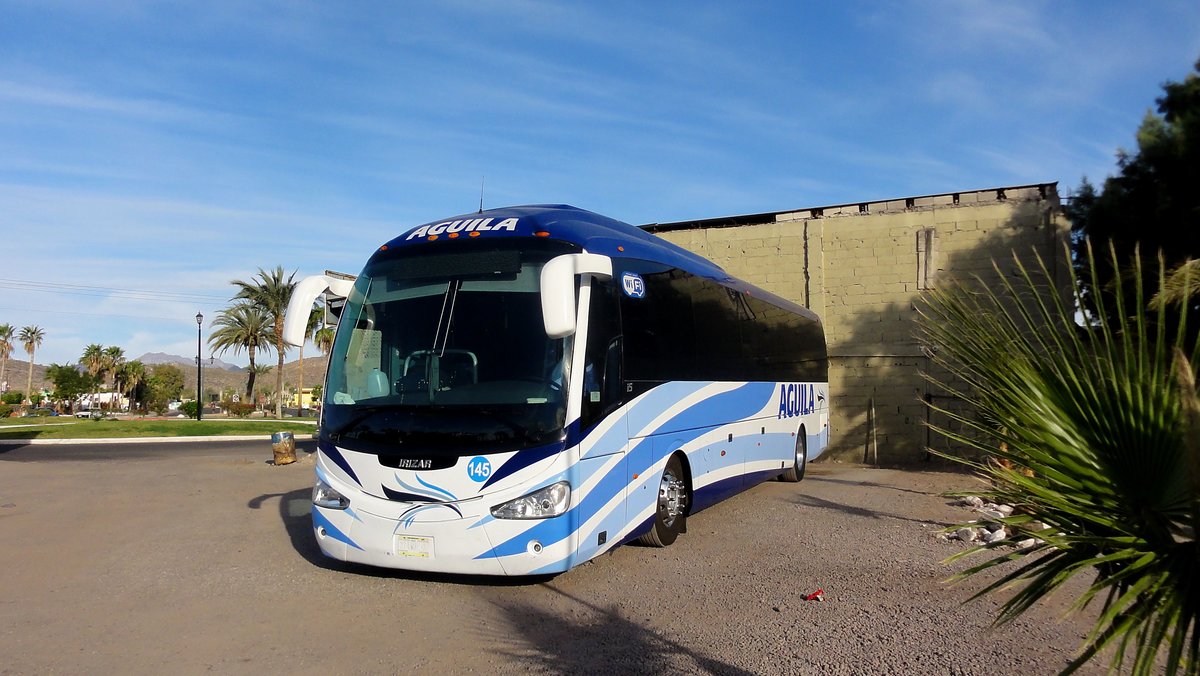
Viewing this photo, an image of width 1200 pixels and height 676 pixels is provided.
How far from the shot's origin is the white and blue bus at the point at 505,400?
6758mm

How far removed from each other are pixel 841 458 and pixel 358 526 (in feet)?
53.4

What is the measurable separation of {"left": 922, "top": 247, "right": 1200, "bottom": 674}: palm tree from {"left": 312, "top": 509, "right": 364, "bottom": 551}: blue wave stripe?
565cm

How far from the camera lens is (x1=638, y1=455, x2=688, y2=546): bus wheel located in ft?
28.7

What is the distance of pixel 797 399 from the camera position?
14.7 m

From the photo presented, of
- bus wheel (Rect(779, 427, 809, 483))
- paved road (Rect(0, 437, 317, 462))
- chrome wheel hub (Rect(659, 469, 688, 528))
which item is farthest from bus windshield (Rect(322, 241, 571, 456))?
paved road (Rect(0, 437, 317, 462))

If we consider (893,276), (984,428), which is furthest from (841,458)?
(984,428)

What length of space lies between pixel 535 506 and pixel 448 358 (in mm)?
1554

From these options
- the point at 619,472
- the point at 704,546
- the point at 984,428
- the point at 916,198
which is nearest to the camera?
the point at 984,428

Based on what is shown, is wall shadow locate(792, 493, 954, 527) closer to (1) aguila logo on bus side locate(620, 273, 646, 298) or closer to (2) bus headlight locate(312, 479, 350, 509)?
(1) aguila logo on bus side locate(620, 273, 646, 298)

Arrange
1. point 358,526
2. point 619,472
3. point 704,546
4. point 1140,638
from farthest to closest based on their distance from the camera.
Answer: point 704,546, point 619,472, point 358,526, point 1140,638

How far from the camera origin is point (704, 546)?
9.05 metres

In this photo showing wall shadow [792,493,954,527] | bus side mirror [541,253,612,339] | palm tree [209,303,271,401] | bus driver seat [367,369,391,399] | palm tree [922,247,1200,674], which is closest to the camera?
palm tree [922,247,1200,674]

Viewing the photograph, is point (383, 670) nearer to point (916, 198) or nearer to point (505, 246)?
point (505, 246)

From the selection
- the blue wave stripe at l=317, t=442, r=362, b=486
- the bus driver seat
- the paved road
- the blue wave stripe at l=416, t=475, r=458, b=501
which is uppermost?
the bus driver seat
